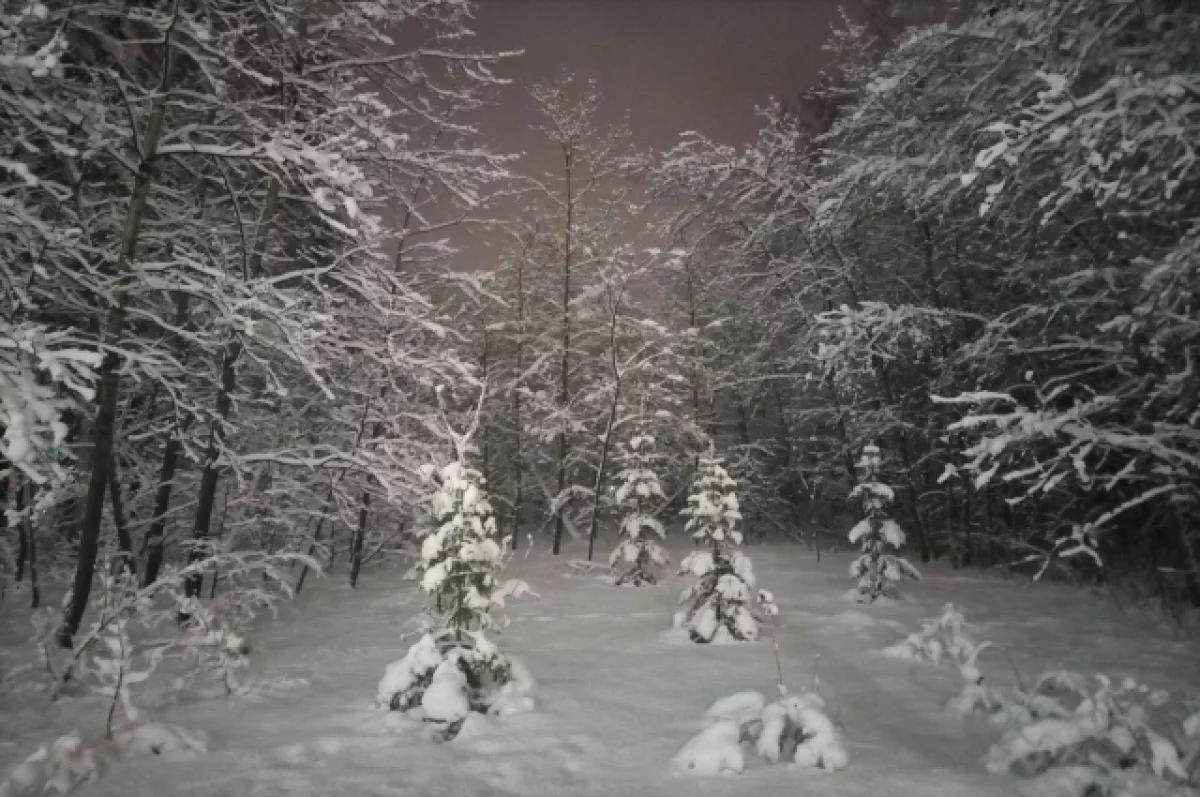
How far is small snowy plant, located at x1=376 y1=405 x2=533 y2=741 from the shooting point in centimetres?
587

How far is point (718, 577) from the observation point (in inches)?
336

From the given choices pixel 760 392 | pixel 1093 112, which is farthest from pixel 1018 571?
pixel 1093 112

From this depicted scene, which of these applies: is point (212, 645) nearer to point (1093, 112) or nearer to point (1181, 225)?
point (1093, 112)

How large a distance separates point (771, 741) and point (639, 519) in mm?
8236

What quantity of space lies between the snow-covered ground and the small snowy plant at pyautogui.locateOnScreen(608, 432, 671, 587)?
5.88 feet

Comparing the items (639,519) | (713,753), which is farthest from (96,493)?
(639,519)

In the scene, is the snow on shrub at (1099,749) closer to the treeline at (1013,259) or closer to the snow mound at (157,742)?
the treeline at (1013,259)

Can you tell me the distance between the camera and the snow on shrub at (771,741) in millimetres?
4781

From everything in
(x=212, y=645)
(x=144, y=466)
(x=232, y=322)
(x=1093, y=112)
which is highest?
(x=1093, y=112)

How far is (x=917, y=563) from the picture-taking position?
15.9 meters

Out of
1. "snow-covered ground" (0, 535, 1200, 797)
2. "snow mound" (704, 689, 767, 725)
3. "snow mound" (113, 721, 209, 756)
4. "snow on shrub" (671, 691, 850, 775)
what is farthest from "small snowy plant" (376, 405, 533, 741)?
"snow on shrub" (671, 691, 850, 775)

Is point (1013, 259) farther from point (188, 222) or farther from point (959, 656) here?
point (188, 222)

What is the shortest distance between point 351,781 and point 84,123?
548 centimetres

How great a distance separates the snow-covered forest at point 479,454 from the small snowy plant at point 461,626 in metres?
0.04
